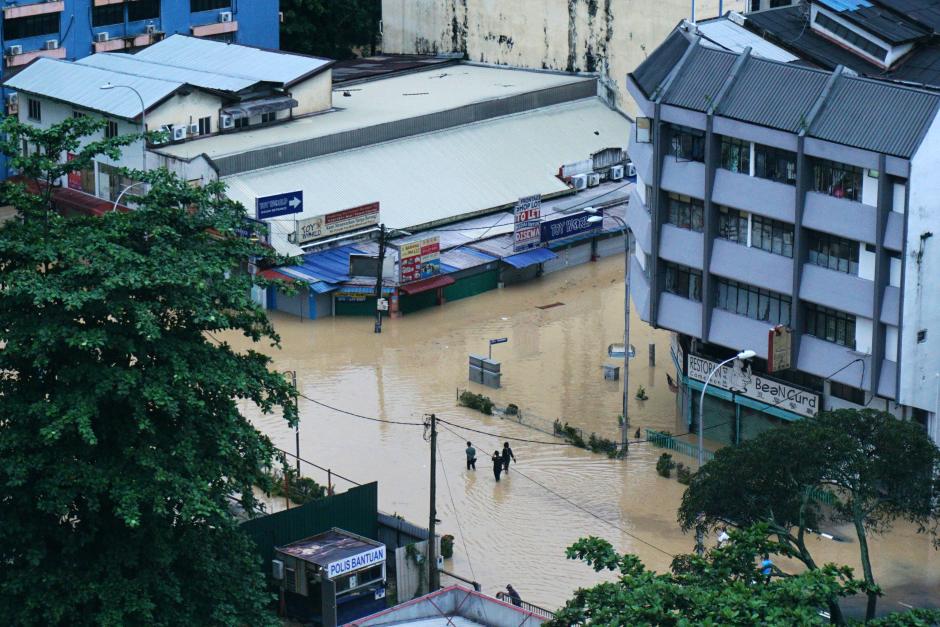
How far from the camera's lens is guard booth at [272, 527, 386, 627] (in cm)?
5184

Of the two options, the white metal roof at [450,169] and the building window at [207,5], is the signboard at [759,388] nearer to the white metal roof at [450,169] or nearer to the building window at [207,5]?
the white metal roof at [450,169]

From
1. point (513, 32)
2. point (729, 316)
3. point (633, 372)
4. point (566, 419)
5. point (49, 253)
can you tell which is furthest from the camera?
point (513, 32)

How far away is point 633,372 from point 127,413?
30504 mm

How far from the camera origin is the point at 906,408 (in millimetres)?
59562

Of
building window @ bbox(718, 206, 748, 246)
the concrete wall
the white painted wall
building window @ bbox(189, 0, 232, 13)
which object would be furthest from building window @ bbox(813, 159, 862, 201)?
building window @ bbox(189, 0, 232, 13)

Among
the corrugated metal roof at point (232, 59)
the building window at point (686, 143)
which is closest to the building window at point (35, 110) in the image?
the corrugated metal roof at point (232, 59)

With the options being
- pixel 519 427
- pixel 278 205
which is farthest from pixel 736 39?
pixel 278 205

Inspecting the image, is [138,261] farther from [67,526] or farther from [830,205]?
[830,205]

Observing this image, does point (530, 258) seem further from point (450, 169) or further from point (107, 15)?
point (107, 15)

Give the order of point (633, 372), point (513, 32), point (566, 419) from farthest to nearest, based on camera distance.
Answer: point (513, 32)
point (633, 372)
point (566, 419)

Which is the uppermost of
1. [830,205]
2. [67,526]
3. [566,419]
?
[830,205]

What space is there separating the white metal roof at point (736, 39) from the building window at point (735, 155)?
691 cm

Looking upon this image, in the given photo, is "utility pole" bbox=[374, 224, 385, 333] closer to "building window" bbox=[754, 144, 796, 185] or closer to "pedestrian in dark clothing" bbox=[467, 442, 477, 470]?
"pedestrian in dark clothing" bbox=[467, 442, 477, 470]

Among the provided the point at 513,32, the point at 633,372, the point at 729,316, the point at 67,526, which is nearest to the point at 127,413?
the point at 67,526
